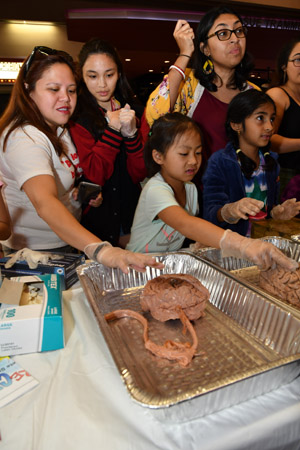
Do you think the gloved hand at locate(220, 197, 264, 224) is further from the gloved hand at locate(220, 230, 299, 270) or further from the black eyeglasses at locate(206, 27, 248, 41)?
the black eyeglasses at locate(206, 27, 248, 41)

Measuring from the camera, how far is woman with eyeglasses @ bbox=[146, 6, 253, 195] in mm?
1798

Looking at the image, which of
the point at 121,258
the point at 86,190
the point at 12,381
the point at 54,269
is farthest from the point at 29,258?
the point at 86,190

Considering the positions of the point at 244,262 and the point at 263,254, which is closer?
the point at 263,254

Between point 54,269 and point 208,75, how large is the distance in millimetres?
1448

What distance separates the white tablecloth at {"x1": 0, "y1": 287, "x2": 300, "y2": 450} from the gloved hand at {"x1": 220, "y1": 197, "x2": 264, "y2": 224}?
664 millimetres

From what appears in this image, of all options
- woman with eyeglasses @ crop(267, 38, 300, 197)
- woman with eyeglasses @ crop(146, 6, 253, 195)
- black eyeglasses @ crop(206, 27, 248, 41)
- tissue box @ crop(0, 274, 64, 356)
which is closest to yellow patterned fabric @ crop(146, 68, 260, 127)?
woman with eyeglasses @ crop(146, 6, 253, 195)

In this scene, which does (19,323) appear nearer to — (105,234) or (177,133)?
(177,133)

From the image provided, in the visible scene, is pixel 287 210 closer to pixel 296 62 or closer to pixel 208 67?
pixel 208 67

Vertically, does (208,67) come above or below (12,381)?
above

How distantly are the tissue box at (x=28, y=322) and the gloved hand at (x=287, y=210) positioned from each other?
1.28 m

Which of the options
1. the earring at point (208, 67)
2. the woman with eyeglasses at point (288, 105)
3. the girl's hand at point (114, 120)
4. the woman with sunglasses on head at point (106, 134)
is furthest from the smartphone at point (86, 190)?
the woman with eyeglasses at point (288, 105)

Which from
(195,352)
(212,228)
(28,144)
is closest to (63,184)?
(28,144)

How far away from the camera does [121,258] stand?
1.04 meters

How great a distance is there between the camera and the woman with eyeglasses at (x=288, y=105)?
7.22ft
